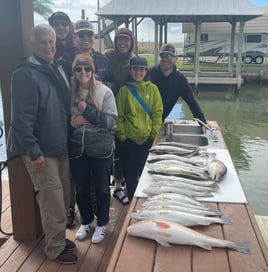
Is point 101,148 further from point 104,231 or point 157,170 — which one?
point 104,231

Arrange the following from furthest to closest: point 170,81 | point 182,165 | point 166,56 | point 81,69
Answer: point 170,81, point 166,56, point 81,69, point 182,165

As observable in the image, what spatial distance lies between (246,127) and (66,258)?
1012 cm

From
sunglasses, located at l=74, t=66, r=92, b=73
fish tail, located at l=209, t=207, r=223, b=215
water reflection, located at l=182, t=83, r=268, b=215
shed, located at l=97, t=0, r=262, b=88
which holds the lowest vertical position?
water reflection, located at l=182, t=83, r=268, b=215

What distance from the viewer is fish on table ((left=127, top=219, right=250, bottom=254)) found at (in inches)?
65.1

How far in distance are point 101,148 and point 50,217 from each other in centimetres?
60

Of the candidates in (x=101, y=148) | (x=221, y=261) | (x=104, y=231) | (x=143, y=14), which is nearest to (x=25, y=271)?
(x=104, y=231)

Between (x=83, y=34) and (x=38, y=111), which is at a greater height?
(x=83, y=34)

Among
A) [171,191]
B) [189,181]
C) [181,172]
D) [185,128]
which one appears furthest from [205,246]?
[185,128]

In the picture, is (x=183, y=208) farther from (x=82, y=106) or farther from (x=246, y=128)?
(x=246, y=128)

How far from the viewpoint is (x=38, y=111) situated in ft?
7.72

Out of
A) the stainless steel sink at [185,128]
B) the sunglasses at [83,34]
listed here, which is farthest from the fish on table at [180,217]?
the stainless steel sink at [185,128]

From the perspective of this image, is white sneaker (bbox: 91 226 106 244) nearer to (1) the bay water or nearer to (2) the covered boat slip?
(2) the covered boat slip

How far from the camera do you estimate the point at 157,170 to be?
2414 mm

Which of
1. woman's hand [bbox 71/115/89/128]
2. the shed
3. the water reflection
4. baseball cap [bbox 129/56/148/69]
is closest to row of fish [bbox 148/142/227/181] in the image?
woman's hand [bbox 71/115/89/128]
